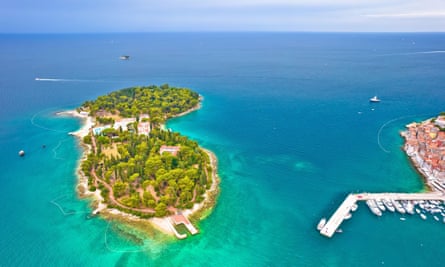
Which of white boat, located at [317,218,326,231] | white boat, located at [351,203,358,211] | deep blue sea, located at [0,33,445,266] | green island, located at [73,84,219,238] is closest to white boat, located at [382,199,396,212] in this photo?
deep blue sea, located at [0,33,445,266]

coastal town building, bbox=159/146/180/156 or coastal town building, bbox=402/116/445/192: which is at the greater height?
coastal town building, bbox=402/116/445/192

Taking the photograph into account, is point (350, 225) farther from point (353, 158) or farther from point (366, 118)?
point (366, 118)

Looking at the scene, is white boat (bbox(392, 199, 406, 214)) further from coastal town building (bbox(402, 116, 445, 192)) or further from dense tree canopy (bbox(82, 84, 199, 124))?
dense tree canopy (bbox(82, 84, 199, 124))

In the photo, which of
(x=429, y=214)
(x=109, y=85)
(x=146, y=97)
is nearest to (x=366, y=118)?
(x=429, y=214)

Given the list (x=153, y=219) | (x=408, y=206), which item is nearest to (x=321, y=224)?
(x=408, y=206)

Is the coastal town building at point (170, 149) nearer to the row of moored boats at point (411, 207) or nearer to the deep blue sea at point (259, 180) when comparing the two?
the deep blue sea at point (259, 180)

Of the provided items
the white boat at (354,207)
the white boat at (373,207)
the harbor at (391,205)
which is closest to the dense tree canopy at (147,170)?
the harbor at (391,205)
